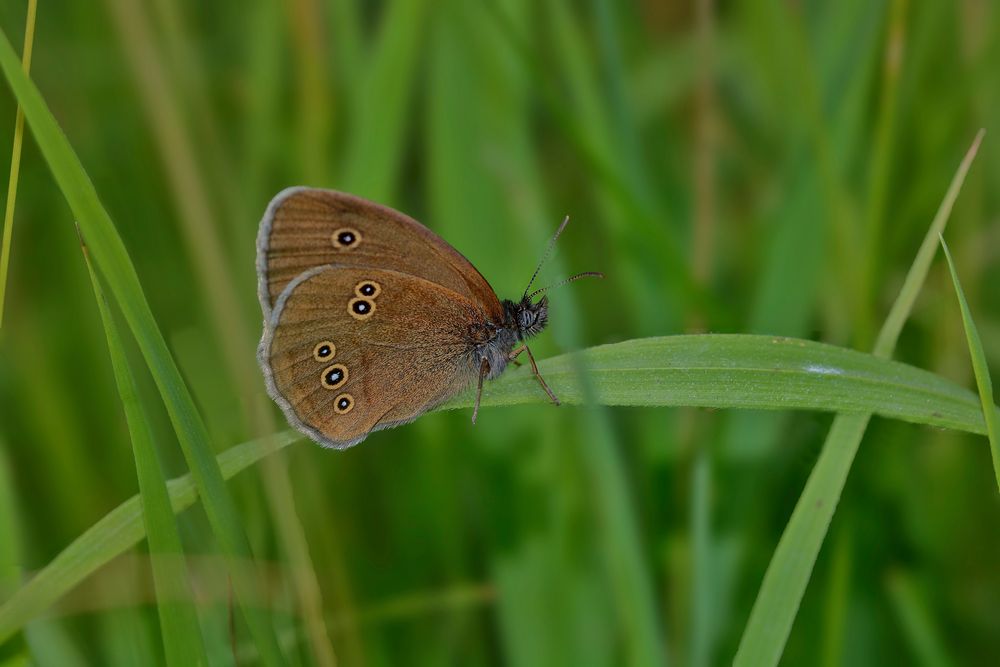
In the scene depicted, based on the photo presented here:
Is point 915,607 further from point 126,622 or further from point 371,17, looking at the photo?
point 371,17

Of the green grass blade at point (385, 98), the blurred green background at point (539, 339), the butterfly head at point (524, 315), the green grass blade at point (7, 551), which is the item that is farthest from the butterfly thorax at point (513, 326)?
the green grass blade at point (7, 551)

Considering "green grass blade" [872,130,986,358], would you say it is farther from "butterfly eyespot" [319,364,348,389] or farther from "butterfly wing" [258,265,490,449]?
"butterfly eyespot" [319,364,348,389]

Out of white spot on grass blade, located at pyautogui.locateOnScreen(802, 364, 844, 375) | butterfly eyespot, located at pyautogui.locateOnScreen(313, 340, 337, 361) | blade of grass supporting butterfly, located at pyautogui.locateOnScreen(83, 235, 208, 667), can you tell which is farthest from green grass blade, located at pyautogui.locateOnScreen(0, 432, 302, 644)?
white spot on grass blade, located at pyautogui.locateOnScreen(802, 364, 844, 375)

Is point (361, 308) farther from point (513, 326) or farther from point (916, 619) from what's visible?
point (916, 619)

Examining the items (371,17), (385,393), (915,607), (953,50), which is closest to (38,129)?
(385,393)

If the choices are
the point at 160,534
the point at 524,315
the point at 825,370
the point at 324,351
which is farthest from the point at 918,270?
the point at 160,534

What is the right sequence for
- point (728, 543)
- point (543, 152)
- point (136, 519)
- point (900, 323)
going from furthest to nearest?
1. point (543, 152)
2. point (728, 543)
3. point (900, 323)
4. point (136, 519)
